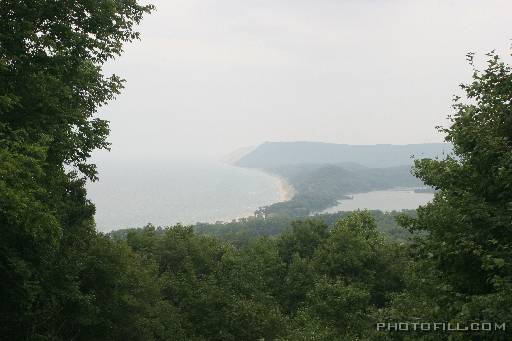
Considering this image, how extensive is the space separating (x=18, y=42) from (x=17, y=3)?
127 cm

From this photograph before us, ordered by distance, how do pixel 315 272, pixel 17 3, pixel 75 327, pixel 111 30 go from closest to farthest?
pixel 17 3 → pixel 111 30 → pixel 75 327 → pixel 315 272

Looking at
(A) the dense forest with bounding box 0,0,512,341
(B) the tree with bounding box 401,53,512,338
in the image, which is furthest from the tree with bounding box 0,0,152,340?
(B) the tree with bounding box 401,53,512,338

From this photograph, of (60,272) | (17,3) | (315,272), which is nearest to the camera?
(17,3)

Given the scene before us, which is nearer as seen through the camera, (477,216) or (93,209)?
Result: (477,216)

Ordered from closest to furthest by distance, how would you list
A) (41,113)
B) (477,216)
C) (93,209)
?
(477,216)
(41,113)
(93,209)

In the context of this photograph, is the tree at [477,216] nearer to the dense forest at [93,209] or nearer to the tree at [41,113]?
the dense forest at [93,209]

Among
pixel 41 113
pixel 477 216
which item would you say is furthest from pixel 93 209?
pixel 477 216

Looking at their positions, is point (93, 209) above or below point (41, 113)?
below

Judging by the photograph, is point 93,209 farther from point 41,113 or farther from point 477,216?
point 477,216

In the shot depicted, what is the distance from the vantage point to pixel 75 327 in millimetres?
23422

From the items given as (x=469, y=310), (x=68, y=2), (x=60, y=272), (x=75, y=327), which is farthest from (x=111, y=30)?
(x=75, y=327)

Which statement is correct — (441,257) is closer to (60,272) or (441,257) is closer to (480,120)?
(480,120)

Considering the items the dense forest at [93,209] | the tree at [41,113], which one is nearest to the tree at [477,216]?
the dense forest at [93,209]

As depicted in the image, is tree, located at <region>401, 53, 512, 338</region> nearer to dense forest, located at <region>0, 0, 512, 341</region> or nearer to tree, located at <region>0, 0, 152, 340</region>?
dense forest, located at <region>0, 0, 512, 341</region>
